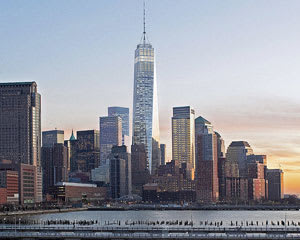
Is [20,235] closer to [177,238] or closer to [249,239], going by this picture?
[177,238]

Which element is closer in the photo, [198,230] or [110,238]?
[110,238]

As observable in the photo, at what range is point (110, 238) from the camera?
132m

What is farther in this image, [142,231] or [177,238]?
[142,231]

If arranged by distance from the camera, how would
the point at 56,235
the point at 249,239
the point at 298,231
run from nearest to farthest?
the point at 249,239 < the point at 56,235 < the point at 298,231

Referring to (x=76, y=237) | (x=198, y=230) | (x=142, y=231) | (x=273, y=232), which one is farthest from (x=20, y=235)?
(x=273, y=232)

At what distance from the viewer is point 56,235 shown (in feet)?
451

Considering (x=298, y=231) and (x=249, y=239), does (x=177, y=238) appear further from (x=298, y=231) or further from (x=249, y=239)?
(x=298, y=231)

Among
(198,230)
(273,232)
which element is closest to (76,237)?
(198,230)

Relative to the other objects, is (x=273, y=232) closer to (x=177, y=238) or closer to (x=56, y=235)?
(x=177, y=238)

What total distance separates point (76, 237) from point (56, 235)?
5991 millimetres

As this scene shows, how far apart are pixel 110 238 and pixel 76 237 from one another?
7.04 meters

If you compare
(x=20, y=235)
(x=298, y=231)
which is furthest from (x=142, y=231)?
(x=298, y=231)

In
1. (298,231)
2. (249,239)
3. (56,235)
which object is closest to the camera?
(249,239)

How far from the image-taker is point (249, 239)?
4978 inches
